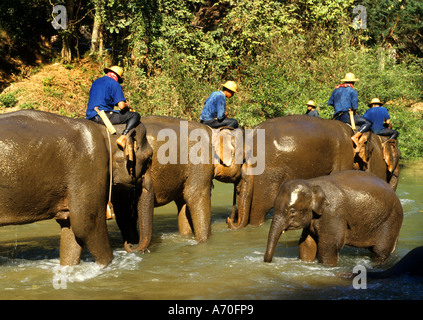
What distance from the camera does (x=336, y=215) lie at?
7133 millimetres

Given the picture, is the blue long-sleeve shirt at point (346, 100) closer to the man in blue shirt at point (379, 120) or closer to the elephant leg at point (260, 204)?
the man in blue shirt at point (379, 120)

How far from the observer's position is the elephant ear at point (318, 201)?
23.2 feet

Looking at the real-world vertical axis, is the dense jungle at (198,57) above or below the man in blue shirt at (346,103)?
above

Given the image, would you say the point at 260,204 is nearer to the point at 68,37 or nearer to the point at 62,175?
Result: the point at 62,175

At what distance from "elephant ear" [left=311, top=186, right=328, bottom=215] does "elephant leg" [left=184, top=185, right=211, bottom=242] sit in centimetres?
246

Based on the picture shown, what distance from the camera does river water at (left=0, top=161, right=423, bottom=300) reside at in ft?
21.4

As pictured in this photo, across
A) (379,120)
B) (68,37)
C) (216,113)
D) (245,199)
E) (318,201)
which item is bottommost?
(245,199)

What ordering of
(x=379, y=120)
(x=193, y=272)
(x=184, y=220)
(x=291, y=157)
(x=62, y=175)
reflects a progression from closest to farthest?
1. (x=62, y=175)
2. (x=193, y=272)
3. (x=291, y=157)
4. (x=184, y=220)
5. (x=379, y=120)

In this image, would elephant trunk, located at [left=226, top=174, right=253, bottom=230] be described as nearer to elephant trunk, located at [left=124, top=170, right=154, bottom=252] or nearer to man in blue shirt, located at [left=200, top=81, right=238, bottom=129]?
man in blue shirt, located at [left=200, top=81, right=238, bottom=129]

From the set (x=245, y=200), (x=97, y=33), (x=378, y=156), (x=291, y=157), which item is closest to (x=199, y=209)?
(x=245, y=200)

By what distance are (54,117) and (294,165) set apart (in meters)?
4.32

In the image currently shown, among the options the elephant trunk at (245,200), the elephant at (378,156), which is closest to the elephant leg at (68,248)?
the elephant trunk at (245,200)

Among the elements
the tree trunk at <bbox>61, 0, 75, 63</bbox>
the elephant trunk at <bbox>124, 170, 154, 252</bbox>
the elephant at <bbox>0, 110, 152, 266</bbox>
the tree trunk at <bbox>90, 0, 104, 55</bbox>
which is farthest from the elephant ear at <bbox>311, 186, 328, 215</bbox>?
the tree trunk at <bbox>61, 0, 75, 63</bbox>

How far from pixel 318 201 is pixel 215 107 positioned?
3.61m
